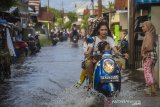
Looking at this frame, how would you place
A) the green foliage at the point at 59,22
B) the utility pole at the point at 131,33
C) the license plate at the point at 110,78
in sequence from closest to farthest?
1. the license plate at the point at 110,78
2. the utility pole at the point at 131,33
3. the green foliage at the point at 59,22

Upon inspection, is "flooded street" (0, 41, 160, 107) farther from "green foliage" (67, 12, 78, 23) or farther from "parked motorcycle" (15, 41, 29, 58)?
"green foliage" (67, 12, 78, 23)

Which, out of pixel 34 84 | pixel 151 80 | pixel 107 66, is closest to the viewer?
pixel 107 66

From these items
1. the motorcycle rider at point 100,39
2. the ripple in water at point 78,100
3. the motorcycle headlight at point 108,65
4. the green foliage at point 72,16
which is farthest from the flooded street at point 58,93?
the green foliage at point 72,16

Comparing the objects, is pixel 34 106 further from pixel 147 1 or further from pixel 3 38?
pixel 3 38

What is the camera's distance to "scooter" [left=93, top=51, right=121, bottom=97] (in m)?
10.2

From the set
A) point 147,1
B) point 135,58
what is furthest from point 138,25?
point 147,1

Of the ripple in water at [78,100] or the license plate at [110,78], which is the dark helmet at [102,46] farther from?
the ripple in water at [78,100]

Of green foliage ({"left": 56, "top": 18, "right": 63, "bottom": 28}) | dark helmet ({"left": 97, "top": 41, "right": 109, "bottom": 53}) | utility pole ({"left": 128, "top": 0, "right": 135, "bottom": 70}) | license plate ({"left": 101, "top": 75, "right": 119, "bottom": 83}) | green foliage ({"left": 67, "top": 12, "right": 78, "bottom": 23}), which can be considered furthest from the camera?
green foliage ({"left": 67, "top": 12, "right": 78, "bottom": 23})

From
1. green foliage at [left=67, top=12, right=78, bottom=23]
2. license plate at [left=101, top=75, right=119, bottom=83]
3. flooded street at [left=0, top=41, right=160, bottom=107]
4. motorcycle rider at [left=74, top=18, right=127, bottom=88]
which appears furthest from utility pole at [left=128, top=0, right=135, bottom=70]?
green foliage at [left=67, top=12, right=78, bottom=23]

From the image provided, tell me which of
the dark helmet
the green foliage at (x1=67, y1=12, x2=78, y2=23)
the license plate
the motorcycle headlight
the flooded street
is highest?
the dark helmet

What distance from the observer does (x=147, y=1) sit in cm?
1703

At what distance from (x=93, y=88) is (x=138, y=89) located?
3225mm

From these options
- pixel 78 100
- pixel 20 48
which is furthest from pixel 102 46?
pixel 20 48

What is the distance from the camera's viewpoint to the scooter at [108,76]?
33.3 ft
